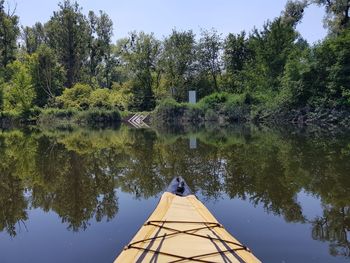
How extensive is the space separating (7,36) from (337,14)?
39012 mm

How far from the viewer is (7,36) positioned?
47.8 m

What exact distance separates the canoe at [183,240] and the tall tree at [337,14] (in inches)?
1219

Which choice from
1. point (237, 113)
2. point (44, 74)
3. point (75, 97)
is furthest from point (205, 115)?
point (44, 74)

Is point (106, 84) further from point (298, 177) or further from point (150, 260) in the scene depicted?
point (150, 260)

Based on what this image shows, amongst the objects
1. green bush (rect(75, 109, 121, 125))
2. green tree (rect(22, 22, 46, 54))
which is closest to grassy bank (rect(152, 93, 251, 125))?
green bush (rect(75, 109, 121, 125))

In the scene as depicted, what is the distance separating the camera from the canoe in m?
3.83

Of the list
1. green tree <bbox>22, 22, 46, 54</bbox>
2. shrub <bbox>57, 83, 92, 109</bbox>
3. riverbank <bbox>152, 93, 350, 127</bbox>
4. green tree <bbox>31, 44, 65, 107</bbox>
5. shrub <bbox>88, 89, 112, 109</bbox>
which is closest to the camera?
riverbank <bbox>152, 93, 350, 127</bbox>

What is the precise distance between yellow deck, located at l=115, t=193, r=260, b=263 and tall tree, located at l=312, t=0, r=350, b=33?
102ft

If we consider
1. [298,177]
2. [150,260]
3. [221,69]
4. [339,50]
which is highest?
[221,69]

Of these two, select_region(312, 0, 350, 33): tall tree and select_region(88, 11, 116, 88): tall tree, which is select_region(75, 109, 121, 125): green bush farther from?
select_region(312, 0, 350, 33): tall tree

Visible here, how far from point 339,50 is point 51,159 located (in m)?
22.3

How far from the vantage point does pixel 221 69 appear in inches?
1812

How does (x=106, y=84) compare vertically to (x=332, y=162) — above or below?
above

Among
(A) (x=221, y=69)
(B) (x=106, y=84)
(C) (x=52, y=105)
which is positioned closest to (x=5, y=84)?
(C) (x=52, y=105)
